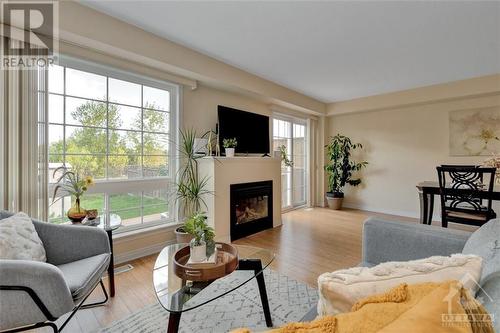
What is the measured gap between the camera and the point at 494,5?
1.96 m

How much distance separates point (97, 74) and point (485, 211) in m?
4.50

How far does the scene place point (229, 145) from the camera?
333cm

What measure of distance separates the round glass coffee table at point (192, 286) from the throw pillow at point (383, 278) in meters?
0.73

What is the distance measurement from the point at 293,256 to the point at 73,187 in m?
2.36

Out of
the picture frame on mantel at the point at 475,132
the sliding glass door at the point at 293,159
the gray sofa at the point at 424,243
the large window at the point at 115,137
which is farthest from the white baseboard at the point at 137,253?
the picture frame on mantel at the point at 475,132

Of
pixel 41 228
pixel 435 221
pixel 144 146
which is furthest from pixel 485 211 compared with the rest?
pixel 41 228

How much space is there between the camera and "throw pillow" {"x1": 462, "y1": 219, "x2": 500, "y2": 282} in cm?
82

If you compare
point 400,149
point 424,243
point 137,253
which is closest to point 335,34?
point 424,243

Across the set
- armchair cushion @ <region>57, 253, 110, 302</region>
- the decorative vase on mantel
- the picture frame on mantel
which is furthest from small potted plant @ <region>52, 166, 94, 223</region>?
the picture frame on mantel

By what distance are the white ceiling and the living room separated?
21 mm

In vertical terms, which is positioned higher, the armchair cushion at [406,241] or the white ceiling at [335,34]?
the white ceiling at [335,34]

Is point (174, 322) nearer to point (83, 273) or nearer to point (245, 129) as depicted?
point (83, 273)

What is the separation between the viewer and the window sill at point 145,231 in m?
2.57

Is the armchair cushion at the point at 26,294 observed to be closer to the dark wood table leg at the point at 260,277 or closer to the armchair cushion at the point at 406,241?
the dark wood table leg at the point at 260,277
